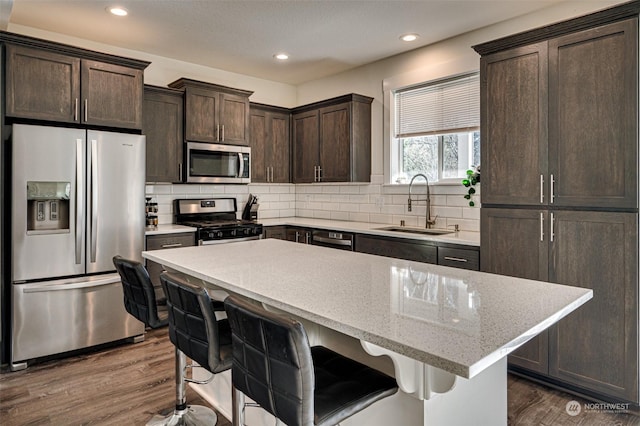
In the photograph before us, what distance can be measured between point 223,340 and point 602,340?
7.06 ft

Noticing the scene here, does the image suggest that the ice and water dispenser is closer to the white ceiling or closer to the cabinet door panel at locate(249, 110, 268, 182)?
the white ceiling

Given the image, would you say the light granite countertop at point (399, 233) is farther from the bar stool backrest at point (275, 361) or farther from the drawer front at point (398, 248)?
the bar stool backrest at point (275, 361)

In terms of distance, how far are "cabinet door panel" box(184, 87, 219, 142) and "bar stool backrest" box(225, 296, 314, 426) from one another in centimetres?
328

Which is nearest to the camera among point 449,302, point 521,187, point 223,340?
point 449,302

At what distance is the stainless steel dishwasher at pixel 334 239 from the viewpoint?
3.96 meters

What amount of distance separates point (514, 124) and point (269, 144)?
2933 mm

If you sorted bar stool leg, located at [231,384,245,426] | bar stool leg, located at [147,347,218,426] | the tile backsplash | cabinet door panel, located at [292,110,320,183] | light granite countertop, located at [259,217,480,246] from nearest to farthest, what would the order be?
1. bar stool leg, located at [231,384,245,426]
2. bar stool leg, located at [147,347,218,426]
3. light granite countertop, located at [259,217,480,246]
4. the tile backsplash
5. cabinet door panel, located at [292,110,320,183]

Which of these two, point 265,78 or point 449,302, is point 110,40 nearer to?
point 265,78

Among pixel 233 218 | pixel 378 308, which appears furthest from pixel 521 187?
pixel 233 218

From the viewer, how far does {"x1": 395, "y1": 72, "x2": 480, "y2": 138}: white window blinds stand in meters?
3.72

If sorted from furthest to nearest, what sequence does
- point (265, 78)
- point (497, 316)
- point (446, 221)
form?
point (265, 78) < point (446, 221) < point (497, 316)

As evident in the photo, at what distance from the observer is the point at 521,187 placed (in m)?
2.74

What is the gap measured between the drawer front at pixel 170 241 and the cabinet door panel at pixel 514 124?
2588 millimetres

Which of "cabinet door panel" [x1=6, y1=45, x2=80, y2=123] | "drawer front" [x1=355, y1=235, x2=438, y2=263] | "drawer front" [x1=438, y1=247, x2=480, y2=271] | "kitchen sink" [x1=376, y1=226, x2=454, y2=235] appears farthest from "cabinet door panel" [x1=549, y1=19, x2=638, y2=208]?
"cabinet door panel" [x1=6, y1=45, x2=80, y2=123]
